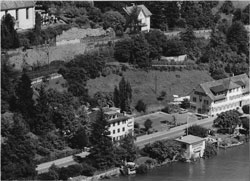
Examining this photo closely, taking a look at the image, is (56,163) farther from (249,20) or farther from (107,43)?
(249,20)

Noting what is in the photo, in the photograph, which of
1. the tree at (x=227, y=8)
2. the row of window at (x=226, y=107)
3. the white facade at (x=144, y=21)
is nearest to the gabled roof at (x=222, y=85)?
the row of window at (x=226, y=107)

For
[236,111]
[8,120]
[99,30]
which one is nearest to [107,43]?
[99,30]

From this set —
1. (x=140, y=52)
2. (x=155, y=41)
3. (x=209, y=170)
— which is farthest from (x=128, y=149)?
(x=155, y=41)

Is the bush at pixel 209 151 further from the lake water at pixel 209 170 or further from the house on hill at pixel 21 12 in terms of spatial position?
the house on hill at pixel 21 12

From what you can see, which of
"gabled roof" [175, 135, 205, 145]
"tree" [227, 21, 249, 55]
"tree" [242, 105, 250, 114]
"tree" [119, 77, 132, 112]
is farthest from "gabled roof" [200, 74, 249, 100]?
"tree" [227, 21, 249, 55]

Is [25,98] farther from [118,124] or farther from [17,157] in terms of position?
[17,157]

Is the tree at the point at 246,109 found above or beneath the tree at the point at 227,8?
beneath
